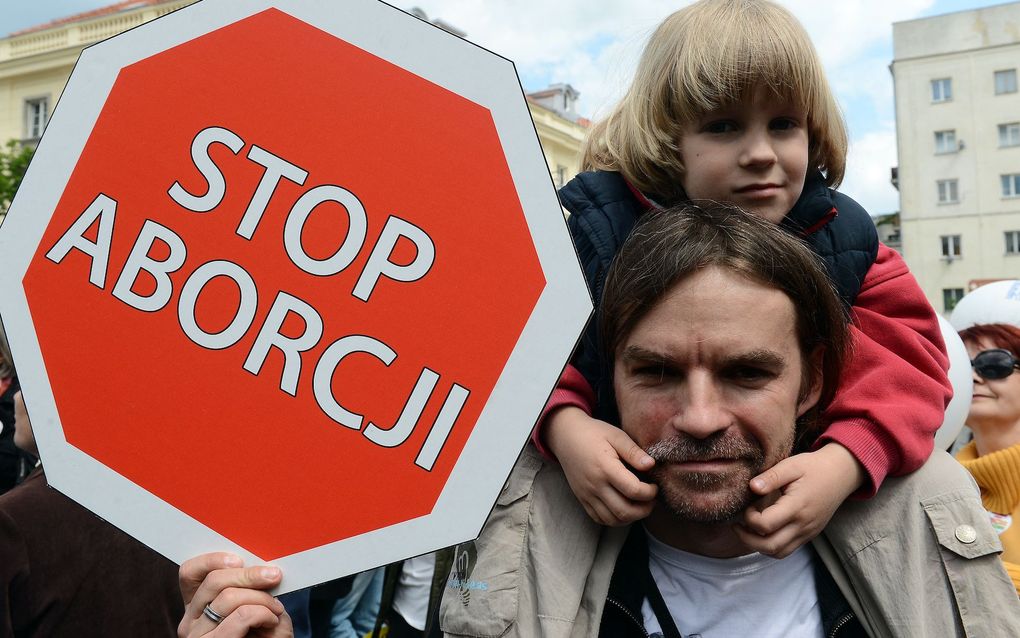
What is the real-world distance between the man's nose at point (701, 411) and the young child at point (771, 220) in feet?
0.28

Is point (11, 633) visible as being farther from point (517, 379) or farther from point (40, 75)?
point (40, 75)

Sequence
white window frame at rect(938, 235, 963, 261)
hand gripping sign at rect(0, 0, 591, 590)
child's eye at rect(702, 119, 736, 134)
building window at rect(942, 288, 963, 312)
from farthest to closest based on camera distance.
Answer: white window frame at rect(938, 235, 963, 261) → building window at rect(942, 288, 963, 312) → child's eye at rect(702, 119, 736, 134) → hand gripping sign at rect(0, 0, 591, 590)

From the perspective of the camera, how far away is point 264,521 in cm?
109

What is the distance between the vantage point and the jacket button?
1.23 metres

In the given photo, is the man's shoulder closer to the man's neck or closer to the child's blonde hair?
the man's neck

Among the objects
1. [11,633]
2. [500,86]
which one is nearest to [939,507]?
[500,86]

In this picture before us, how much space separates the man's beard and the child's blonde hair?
0.59 meters

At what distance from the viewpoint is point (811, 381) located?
4.91 ft

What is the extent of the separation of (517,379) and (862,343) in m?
0.74

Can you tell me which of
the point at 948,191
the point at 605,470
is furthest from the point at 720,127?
the point at 948,191

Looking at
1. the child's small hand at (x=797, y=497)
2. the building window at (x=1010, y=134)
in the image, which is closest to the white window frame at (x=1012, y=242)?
the building window at (x=1010, y=134)

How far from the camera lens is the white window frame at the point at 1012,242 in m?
35.2

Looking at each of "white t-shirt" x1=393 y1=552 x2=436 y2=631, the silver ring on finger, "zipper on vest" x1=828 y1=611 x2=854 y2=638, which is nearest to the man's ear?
"zipper on vest" x1=828 y1=611 x2=854 y2=638

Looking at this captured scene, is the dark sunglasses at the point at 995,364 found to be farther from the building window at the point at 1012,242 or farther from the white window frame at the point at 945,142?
the white window frame at the point at 945,142
